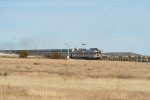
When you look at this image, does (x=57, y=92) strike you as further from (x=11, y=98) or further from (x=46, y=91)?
(x=11, y=98)

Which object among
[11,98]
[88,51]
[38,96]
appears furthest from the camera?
[88,51]

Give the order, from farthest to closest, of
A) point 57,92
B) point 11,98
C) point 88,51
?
1. point 88,51
2. point 57,92
3. point 11,98

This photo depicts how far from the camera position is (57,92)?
21141 millimetres

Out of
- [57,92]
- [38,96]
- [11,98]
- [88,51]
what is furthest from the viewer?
[88,51]

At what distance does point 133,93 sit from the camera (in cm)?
2234

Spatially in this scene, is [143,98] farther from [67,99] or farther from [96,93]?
[67,99]

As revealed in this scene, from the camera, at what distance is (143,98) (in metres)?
20.3

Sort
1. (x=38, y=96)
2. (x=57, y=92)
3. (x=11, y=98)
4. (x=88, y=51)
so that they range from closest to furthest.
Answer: (x=11, y=98) → (x=38, y=96) → (x=57, y=92) → (x=88, y=51)

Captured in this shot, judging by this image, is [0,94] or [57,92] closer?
[0,94]

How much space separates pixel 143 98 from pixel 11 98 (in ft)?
19.9

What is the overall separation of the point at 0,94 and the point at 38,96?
1.65m

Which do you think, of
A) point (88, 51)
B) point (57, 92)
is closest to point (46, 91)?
point (57, 92)

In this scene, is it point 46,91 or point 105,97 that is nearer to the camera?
point 105,97

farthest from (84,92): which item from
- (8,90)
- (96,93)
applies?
(8,90)
